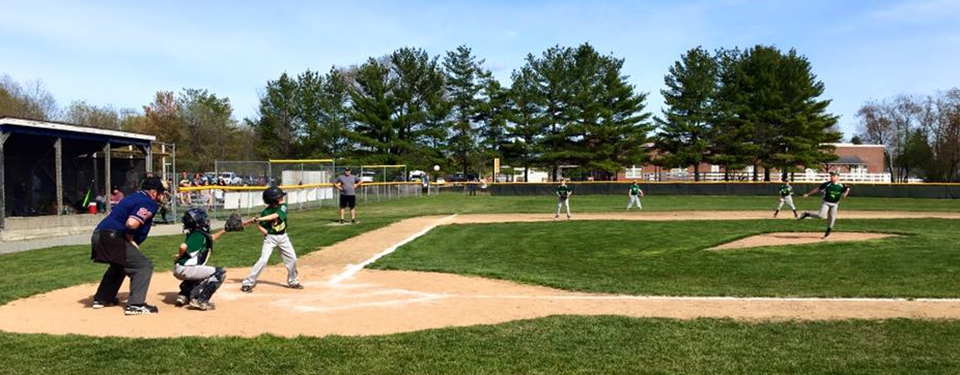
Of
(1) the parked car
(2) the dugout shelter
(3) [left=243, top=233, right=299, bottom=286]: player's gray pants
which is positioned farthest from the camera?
(1) the parked car

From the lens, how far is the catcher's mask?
7.61 m

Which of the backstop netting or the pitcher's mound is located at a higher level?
the backstop netting

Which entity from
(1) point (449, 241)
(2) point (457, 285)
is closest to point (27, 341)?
(2) point (457, 285)

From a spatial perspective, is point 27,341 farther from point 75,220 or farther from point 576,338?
point 75,220

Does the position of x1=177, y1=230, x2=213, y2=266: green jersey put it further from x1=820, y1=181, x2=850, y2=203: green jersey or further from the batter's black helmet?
x1=820, y1=181, x2=850, y2=203: green jersey

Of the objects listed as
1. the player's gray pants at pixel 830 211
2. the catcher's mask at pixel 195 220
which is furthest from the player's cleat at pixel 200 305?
the player's gray pants at pixel 830 211

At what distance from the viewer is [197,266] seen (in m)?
7.75

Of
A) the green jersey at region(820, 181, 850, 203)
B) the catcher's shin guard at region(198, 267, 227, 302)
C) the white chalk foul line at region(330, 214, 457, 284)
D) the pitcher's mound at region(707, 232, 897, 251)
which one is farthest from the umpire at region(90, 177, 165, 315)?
the green jersey at region(820, 181, 850, 203)

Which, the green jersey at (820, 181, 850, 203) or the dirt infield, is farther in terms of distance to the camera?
the green jersey at (820, 181, 850, 203)

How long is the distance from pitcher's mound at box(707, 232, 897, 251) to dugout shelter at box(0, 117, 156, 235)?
18.4 metres

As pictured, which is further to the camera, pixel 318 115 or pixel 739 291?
pixel 318 115

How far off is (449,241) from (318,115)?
47.1m

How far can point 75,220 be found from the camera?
2053 centimetres

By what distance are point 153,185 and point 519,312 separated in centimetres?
443
